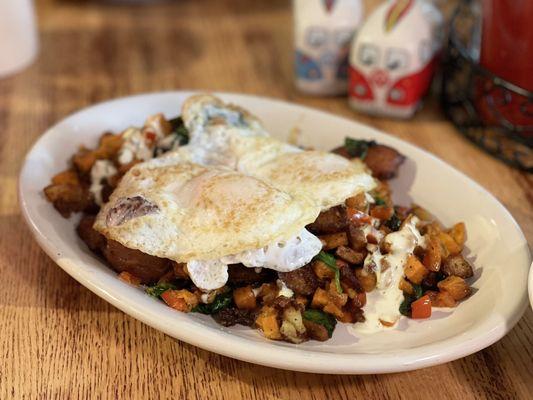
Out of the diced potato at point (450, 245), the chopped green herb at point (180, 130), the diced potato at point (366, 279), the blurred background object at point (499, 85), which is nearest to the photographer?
A: the diced potato at point (366, 279)

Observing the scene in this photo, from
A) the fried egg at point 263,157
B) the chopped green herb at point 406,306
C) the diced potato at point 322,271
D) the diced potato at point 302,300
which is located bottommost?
the chopped green herb at point 406,306

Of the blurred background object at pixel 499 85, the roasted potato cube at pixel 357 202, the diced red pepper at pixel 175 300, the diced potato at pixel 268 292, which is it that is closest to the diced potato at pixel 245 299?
the diced potato at pixel 268 292

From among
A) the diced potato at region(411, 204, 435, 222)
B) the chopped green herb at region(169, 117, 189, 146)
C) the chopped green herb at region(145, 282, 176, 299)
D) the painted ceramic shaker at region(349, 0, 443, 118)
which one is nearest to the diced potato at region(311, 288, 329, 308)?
the chopped green herb at region(145, 282, 176, 299)

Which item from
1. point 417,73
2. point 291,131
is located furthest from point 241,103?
point 417,73

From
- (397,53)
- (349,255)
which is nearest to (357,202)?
(349,255)

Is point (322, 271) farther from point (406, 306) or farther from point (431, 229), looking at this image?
point (431, 229)

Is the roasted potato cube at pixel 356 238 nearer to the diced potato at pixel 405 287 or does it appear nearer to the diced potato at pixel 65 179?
the diced potato at pixel 405 287

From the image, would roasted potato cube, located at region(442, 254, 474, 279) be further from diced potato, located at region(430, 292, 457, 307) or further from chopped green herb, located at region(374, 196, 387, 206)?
chopped green herb, located at region(374, 196, 387, 206)
